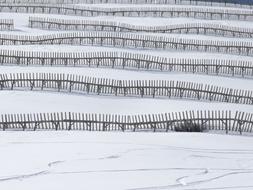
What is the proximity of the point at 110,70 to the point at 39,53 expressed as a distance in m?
5.52

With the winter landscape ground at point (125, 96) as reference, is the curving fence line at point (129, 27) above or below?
above

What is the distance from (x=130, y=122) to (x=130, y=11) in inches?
1030

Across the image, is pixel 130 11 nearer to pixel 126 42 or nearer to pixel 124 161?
pixel 126 42

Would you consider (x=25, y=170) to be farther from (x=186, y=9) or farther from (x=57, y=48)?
(x=186, y=9)

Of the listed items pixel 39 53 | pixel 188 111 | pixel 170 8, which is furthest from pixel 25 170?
pixel 170 8

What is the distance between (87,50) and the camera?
37812mm

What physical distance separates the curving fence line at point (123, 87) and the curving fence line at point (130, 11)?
19.4 m

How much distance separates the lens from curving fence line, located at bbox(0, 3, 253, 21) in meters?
50.3

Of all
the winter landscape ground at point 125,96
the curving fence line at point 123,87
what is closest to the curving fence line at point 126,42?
the winter landscape ground at point 125,96

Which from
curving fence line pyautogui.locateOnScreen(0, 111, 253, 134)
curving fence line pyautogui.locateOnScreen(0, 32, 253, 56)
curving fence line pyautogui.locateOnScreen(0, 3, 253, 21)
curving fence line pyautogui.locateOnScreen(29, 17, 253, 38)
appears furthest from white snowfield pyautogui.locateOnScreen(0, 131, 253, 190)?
curving fence line pyautogui.locateOnScreen(0, 3, 253, 21)

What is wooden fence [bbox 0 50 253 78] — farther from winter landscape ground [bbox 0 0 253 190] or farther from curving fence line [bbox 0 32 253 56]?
curving fence line [bbox 0 32 253 56]

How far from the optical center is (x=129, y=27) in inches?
1770

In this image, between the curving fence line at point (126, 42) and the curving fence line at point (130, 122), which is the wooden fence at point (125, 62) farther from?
the curving fence line at point (130, 122)

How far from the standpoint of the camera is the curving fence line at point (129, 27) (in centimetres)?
4469
